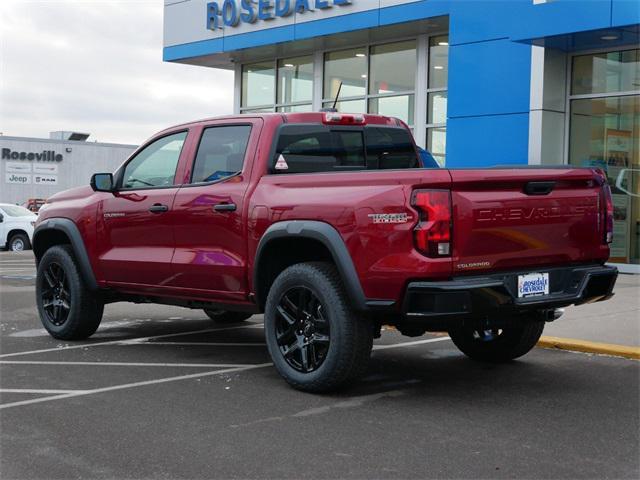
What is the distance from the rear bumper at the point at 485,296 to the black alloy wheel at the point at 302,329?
2.36ft

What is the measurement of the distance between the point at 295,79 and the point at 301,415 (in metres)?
Answer: 16.7

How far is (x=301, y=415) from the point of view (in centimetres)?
548

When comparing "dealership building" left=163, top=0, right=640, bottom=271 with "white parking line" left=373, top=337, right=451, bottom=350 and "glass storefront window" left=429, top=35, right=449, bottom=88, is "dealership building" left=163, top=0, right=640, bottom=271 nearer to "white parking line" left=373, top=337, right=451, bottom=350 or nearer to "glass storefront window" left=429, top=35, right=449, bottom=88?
"glass storefront window" left=429, top=35, right=449, bottom=88

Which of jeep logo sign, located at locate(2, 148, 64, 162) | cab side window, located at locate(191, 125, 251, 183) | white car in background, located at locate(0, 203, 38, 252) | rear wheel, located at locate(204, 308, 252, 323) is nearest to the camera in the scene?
cab side window, located at locate(191, 125, 251, 183)

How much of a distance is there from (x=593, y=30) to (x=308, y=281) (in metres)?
9.00

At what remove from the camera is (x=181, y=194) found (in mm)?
7062

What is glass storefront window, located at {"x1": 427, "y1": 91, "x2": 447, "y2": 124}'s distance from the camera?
18.0m

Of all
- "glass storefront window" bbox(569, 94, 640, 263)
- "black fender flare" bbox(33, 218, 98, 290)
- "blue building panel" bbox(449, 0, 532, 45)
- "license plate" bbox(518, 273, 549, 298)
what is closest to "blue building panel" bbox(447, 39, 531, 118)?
"blue building panel" bbox(449, 0, 532, 45)

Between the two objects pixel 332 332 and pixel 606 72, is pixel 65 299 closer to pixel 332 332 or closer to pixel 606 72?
pixel 332 332

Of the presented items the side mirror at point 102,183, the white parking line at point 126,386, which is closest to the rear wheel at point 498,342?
the white parking line at point 126,386

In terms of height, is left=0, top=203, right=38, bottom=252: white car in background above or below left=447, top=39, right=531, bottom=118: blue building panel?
below

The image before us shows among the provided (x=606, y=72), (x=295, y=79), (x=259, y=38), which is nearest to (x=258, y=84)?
(x=295, y=79)

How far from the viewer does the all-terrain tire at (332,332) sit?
5.69 meters

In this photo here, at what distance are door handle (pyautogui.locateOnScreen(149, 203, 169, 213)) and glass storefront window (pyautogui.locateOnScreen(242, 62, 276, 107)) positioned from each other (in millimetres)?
15168
